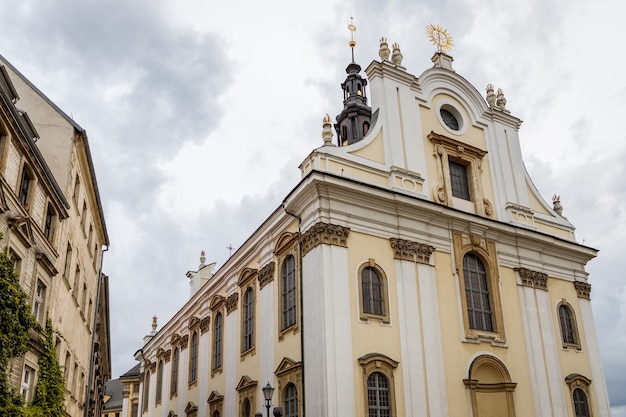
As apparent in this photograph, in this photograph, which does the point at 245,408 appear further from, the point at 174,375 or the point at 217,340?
the point at 174,375

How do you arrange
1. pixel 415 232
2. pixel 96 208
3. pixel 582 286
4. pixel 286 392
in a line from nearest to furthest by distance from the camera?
pixel 286 392 < pixel 415 232 < pixel 96 208 < pixel 582 286

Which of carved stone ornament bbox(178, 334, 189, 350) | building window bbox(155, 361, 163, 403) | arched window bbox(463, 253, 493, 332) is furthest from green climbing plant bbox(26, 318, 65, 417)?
building window bbox(155, 361, 163, 403)

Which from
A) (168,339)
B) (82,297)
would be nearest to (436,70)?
(82,297)

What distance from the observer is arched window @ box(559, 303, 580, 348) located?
25.8 meters

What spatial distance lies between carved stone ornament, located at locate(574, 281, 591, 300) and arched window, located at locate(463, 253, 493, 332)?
17.4 feet

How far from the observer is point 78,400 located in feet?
78.2

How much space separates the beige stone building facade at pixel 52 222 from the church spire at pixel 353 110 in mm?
14915

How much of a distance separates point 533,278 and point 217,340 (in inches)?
585

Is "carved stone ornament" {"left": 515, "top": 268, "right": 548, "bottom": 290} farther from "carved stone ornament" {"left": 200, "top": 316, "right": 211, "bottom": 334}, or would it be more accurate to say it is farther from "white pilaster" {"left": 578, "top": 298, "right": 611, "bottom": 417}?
"carved stone ornament" {"left": 200, "top": 316, "right": 211, "bottom": 334}

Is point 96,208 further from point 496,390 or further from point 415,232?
point 496,390

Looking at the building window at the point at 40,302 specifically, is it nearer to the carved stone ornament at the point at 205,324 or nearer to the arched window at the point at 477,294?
the arched window at the point at 477,294

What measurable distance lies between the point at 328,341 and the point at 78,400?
423 inches

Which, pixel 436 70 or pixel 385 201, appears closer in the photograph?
pixel 385 201

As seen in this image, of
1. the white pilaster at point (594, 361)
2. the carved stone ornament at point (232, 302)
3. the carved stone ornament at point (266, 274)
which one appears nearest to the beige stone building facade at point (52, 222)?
the carved stone ornament at point (232, 302)
